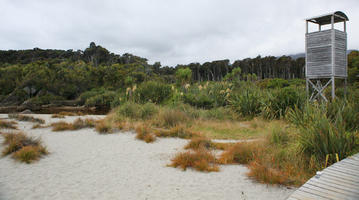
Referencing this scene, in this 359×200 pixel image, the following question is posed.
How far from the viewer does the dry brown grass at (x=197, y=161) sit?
518 centimetres

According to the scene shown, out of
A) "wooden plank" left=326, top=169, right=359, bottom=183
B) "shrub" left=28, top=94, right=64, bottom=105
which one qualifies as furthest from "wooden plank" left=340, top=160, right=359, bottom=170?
"shrub" left=28, top=94, right=64, bottom=105

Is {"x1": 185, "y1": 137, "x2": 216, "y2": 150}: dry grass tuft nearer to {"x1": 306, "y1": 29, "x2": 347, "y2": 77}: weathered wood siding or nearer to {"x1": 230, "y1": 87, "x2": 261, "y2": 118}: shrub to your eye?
{"x1": 230, "y1": 87, "x2": 261, "y2": 118}: shrub

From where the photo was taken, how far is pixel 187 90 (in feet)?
53.2

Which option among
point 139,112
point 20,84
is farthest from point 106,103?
point 139,112

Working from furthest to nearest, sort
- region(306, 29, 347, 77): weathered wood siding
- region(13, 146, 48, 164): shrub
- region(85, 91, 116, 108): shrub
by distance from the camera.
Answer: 1. region(85, 91, 116, 108): shrub
2. region(306, 29, 347, 77): weathered wood siding
3. region(13, 146, 48, 164): shrub

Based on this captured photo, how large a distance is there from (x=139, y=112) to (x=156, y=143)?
4045mm

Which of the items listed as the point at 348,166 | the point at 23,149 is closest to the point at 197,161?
the point at 348,166

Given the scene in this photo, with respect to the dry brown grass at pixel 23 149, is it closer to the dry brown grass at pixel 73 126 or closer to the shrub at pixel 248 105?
the dry brown grass at pixel 73 126

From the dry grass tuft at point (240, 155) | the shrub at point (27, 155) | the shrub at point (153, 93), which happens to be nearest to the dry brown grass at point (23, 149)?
the shrub at point (27, 155)

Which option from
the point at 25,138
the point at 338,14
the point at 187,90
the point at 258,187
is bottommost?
the point at 258,187

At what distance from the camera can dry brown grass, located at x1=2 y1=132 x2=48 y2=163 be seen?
5.89m

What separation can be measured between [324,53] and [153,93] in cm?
965

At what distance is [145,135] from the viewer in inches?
331

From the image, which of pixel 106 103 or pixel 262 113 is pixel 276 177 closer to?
pixel 262 113
